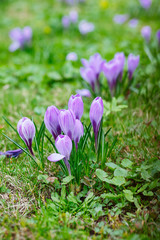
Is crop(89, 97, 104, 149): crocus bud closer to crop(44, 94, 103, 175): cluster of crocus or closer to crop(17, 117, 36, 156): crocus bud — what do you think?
crop(44, 94, 103, 175): cluster of crocus

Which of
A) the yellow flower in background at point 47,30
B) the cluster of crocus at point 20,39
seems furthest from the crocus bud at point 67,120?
the yellow flower in background at point 47,30

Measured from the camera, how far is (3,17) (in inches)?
205

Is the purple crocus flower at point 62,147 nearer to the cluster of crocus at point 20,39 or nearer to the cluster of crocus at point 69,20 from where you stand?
the cluster of crocus at point 20,39

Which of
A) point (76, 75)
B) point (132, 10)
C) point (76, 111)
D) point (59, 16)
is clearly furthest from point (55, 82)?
point (132, 10)

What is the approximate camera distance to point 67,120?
1.27m

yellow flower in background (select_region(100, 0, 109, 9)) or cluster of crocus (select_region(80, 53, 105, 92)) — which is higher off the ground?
yellow flower in background (select_region(100, 0, 109, 9))

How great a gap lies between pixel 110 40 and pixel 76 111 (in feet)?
9.97

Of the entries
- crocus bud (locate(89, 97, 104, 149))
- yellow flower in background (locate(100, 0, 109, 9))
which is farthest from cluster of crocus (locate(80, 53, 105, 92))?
yellow flower in background (locate(100, 0, 109, 9))

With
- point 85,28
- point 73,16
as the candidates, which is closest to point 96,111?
point 85,28

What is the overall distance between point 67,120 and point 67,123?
0.8 inches

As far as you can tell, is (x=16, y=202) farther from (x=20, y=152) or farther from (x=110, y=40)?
→ (x=110, y=40)

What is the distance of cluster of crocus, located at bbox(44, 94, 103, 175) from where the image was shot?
126 centimetres

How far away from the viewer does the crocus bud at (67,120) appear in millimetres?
1258

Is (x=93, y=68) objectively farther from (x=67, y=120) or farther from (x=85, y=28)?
(x=85, y=28)
